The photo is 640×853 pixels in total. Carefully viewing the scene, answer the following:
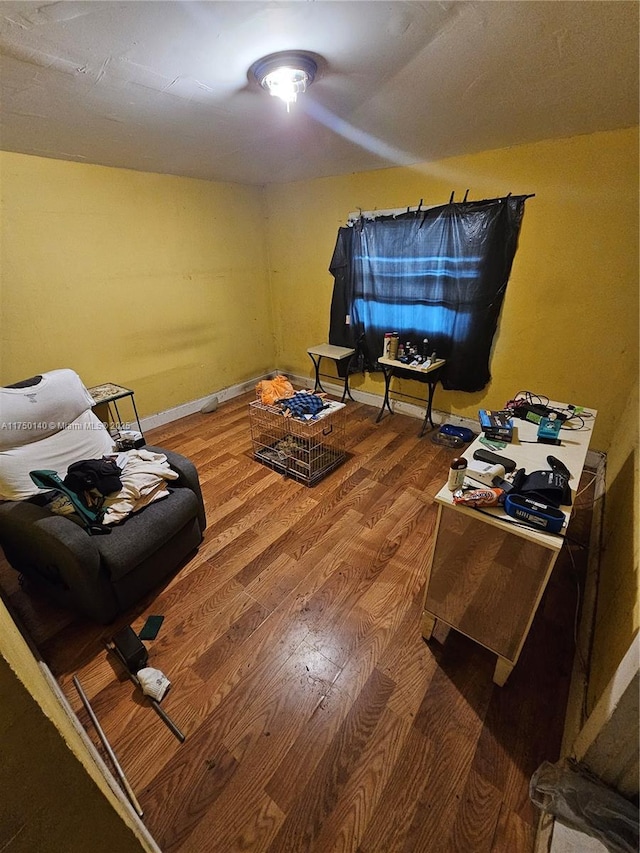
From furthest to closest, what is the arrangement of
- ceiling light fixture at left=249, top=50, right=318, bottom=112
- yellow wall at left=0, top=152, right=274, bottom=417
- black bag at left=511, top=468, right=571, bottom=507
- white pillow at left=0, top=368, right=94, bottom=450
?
yellow wall at left=0, top=152, right=274, bottom=417, white pillow at left=0, top=368, right=94, bottom=450, ceiling light fixture at left=249, top=50, right=318, bottom=112, black bag at left=511, top=468, right=571, bottom=507

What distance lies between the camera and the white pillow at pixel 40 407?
189 centimetres

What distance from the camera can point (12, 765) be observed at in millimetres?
497

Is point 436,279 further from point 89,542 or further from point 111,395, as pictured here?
point 89,542

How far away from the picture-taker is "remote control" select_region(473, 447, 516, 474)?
1.41 meters

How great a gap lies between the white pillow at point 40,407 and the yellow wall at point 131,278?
0.82 meters

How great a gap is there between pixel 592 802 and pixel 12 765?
1.37 meters

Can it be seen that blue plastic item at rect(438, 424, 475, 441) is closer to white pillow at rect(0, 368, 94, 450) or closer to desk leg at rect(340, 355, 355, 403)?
desk leg at rect(340, 355, 355, 403)

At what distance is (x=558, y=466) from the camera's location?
1.40 meters

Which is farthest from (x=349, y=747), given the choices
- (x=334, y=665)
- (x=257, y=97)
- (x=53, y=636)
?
(x=257, y=97)

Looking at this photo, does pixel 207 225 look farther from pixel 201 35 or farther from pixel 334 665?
pixel 334 665

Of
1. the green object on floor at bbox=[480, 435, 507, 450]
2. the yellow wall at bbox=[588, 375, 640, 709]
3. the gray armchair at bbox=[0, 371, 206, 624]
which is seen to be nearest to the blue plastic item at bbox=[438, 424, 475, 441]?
the yellow wall at bbox=[588, 375, 640, 709]

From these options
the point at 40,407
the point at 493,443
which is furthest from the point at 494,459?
the point at 40,407

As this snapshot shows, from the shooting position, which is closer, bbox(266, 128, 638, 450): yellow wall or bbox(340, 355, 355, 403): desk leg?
bbox(266, 128, 638, 450): yellow wall

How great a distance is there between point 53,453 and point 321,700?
75.4 inches
